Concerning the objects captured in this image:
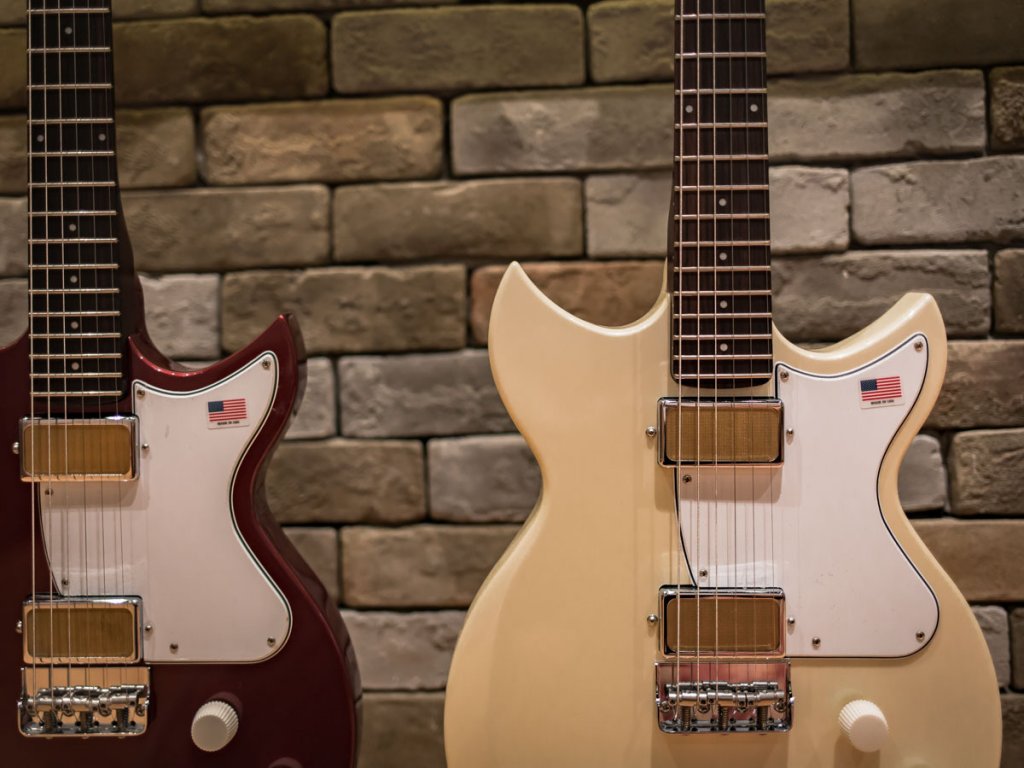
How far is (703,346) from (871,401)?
0.19 metres

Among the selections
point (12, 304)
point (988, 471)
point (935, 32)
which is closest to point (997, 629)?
point (988, 471)

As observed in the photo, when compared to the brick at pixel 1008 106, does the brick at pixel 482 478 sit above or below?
below

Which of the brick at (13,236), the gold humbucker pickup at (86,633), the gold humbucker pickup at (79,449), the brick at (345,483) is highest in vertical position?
the brick at (13,236)

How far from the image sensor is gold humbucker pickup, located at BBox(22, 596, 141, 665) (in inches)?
34.9

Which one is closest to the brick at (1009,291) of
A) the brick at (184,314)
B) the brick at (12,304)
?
Result: the brick at (184,314)

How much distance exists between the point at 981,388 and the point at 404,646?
2.85ft

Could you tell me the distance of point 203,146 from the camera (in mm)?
1132

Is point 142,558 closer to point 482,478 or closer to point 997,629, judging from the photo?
point 482,478

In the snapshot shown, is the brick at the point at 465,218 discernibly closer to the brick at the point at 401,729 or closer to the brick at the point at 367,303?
the brick at the point at 367,303

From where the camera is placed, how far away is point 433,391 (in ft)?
3.68

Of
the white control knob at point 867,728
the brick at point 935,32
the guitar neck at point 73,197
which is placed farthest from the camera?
the brick at point 935,32

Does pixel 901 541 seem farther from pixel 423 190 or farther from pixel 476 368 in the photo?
pixel 423 190

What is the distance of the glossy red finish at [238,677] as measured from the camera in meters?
0.89

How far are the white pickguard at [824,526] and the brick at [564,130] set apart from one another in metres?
0.42
